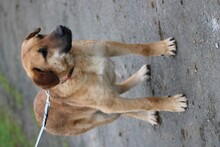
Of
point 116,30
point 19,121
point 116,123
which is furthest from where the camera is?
point 19,121

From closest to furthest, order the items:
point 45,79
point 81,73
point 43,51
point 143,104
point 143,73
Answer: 1. point 45,79
2. point 43,51
3. point 81,73
4. point 143,104
5. point 143,73

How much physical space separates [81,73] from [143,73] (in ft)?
4.09

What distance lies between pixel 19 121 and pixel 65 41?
21.0ft

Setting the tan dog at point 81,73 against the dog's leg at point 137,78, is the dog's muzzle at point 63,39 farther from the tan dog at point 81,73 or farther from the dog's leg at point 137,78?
the dog's leg at point 137,78

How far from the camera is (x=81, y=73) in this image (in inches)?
220

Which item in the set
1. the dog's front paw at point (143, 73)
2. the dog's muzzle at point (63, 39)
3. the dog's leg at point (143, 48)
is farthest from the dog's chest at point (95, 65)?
the dog's front paw at point (143, 73)

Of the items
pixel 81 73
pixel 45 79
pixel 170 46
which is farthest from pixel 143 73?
pixel 45 79

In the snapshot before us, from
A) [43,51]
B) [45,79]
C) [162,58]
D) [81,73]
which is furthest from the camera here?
[162,58]

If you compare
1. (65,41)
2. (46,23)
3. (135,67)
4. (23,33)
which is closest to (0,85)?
(23,33)

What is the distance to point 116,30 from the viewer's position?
7430 millimetres

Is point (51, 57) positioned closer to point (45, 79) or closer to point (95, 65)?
point (45, 79)

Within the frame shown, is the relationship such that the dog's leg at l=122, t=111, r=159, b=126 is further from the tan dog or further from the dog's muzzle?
the dog's muzzle

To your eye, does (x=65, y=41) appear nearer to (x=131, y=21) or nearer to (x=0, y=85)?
(x=131, y=21)

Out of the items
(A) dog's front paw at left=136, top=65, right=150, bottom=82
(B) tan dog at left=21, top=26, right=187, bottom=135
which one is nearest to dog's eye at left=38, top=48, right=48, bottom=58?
(B) tan dog at left=21, top=26, right=187, bottom=135
